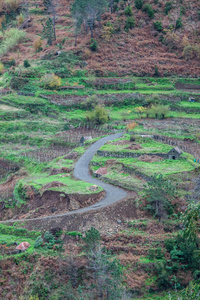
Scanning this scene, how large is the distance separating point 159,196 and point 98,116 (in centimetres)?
3416

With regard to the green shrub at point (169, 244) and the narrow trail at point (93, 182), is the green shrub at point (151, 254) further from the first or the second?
the narrow trail at point (93, 182)

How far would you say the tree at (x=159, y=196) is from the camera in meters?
41.1

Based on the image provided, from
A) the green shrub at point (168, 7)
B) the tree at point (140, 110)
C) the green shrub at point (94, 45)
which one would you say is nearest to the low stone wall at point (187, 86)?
the tree at point (140, 110)

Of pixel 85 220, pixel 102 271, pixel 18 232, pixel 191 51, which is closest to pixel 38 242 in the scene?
pixel 18 232

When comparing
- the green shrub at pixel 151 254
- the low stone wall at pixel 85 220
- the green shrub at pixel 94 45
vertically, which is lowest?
the green shrub at pixel 151 254

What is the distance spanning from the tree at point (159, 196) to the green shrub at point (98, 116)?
32.3 metres

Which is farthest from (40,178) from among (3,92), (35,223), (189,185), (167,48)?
(167,48)

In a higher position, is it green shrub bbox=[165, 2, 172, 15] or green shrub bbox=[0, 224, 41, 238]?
green shrub bbox=[165, 2, 172, 15]

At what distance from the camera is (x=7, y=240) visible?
37562 mm

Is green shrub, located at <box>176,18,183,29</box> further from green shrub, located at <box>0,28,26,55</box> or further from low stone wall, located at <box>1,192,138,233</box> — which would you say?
low stone wall, located at <box>1,192,138,233</box>

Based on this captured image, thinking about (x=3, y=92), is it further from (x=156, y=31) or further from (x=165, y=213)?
(x=165, y=213)

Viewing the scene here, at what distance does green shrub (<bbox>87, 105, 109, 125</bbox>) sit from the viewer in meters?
72.6

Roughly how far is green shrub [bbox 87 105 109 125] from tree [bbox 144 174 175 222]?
106 feet

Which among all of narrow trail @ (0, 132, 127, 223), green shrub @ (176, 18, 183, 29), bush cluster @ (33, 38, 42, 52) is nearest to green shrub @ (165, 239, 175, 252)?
narrow trail @ (0, 132, 127, 223)
